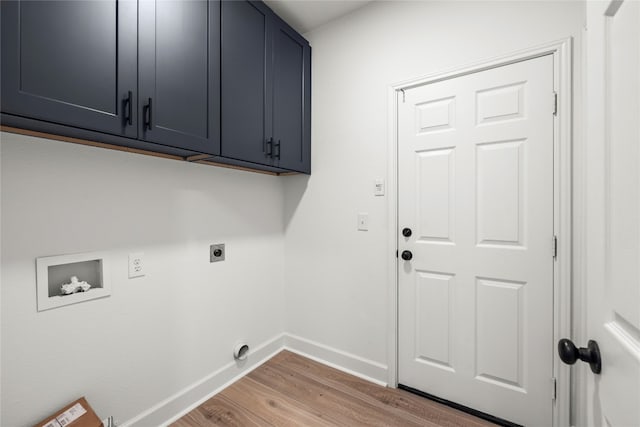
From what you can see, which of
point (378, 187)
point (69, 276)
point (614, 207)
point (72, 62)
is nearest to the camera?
point (614, 207)

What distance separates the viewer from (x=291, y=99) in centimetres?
203

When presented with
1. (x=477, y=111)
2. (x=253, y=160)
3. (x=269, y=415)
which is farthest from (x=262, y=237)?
(x=477, y=111)

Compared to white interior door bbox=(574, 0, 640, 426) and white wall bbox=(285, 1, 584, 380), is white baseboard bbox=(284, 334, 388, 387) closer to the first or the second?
white wall bbox=(285, 1, 584, 380)

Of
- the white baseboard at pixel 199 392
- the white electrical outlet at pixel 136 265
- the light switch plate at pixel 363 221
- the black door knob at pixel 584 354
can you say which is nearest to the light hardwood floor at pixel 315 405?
the white baseboard at pixel 199 392

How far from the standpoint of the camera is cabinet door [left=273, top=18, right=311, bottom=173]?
1896 millimetres

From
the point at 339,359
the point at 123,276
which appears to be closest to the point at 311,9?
the point at 123,276

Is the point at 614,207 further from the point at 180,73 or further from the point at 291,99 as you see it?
the point at 291,99

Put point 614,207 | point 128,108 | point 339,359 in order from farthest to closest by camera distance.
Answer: point 339,359
point 128,108
point 614,207

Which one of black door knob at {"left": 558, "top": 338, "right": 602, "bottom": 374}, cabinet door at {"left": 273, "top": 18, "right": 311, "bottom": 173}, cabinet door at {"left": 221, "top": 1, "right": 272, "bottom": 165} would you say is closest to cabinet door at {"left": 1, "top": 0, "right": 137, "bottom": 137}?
cabinet door at {"left": 221, "top": 1, "right": 272, "bottom": 165}

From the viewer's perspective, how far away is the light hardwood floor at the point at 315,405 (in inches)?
61.7

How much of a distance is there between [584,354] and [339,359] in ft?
5.71

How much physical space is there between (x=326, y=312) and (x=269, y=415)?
787 millimetres

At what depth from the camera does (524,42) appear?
147 cm

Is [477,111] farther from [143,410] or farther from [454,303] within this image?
[143,410]
